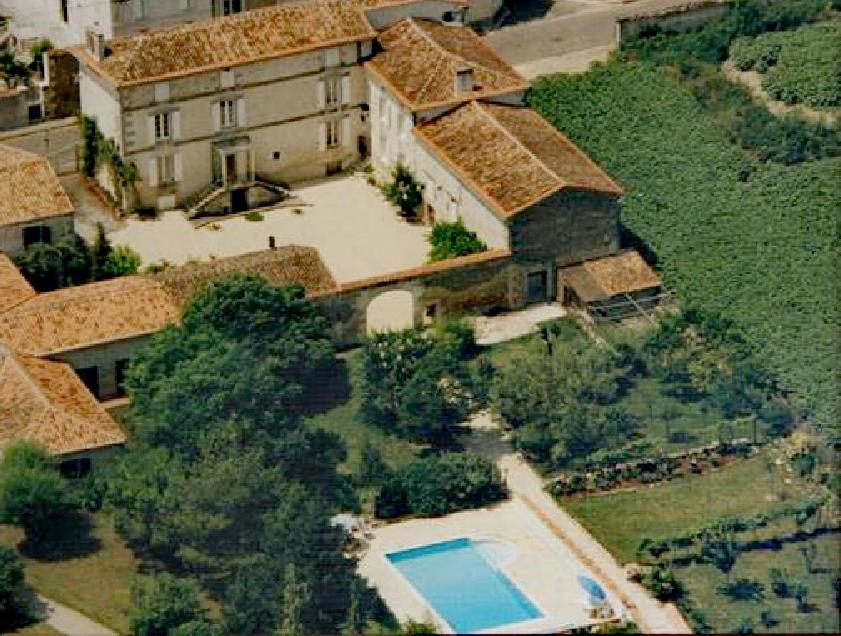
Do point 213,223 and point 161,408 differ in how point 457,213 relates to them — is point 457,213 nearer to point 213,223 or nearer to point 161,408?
point 213,223

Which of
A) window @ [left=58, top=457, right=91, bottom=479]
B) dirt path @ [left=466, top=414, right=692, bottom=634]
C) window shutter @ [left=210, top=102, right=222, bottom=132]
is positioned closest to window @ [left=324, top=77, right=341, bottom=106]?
window shutter @ [left=210, top=102, right=222, bottom=132]

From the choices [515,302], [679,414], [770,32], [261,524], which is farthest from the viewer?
[770,32]

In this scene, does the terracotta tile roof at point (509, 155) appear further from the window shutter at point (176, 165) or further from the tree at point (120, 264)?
the tree at point (120, 264)

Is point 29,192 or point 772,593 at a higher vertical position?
point 29,192

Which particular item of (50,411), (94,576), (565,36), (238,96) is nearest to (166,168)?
(238,96)

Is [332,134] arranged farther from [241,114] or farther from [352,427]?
[352,427]

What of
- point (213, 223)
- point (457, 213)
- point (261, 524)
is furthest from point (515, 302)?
point (261, 524)
